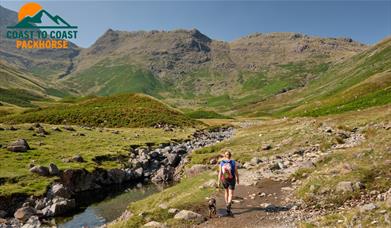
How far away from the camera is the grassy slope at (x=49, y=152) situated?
4253cm

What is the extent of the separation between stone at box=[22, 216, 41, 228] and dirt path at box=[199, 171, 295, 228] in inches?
722

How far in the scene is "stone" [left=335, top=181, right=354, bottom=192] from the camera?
21.6m

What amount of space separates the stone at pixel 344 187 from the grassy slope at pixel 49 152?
3310cm

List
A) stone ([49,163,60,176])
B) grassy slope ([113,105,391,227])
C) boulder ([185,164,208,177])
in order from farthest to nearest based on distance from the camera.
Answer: stone ([49,163,60,176]) < boulder ([185,164,208,177]) < grassy slope ([113,105,391,227])

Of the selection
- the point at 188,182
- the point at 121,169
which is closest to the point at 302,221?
the point at 188,182

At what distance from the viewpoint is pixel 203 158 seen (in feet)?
175

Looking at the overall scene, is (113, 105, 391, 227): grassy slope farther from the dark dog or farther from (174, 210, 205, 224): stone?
the dark dog

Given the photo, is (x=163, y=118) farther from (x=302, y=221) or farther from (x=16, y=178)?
(x=302, y=221)

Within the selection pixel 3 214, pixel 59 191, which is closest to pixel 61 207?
pixel 59 191

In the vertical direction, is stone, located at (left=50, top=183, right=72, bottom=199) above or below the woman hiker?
below

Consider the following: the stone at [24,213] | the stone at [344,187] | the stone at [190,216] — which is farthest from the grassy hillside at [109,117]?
the stone at [344,187]

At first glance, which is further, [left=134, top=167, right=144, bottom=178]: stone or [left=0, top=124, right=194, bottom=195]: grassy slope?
[left=134, top=167, right=144, bottom=178]: stone

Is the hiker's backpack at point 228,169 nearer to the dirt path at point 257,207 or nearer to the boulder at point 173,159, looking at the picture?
the dirt path at point 257,207

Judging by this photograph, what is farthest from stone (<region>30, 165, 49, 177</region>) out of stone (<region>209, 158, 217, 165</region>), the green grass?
stone (<region>209, 158, 217, 165</region>)
